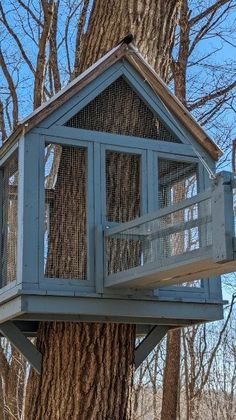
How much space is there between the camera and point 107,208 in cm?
362

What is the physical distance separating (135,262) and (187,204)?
53 cm

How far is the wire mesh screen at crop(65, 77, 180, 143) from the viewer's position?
381 centimetres

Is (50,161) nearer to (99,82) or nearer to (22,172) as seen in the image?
(22,172)

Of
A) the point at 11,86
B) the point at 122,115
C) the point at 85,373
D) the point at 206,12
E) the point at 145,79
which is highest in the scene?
the point at 206,12

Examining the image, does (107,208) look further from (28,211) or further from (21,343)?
(21,343)

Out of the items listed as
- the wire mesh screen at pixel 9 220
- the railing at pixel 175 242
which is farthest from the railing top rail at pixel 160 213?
the wire mesh screen at pixel 9 220

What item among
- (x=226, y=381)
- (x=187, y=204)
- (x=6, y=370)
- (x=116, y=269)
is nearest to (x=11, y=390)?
(x=6, y=370)

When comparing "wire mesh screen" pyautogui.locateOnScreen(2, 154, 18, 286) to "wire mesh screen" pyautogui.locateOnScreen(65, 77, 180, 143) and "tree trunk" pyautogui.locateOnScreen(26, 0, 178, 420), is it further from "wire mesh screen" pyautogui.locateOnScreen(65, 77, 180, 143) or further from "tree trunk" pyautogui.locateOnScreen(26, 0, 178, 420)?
"wire mesh screen" pyautogui.locateOnScreen(65, 77, 180, 143)

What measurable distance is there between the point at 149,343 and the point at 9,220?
112 cm

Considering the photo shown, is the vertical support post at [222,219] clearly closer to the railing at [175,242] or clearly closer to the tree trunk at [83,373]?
the railing at [175,242]

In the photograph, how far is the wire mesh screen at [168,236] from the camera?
2910mm

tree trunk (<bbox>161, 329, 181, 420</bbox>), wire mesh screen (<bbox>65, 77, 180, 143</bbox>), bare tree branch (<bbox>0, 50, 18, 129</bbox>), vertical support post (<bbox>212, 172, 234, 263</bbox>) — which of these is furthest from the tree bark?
bare tree branch (<bbox>0, 50, 18, 129</bbox>)

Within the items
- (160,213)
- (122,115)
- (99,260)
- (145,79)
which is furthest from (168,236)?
(145,79)

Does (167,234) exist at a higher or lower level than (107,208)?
lower
